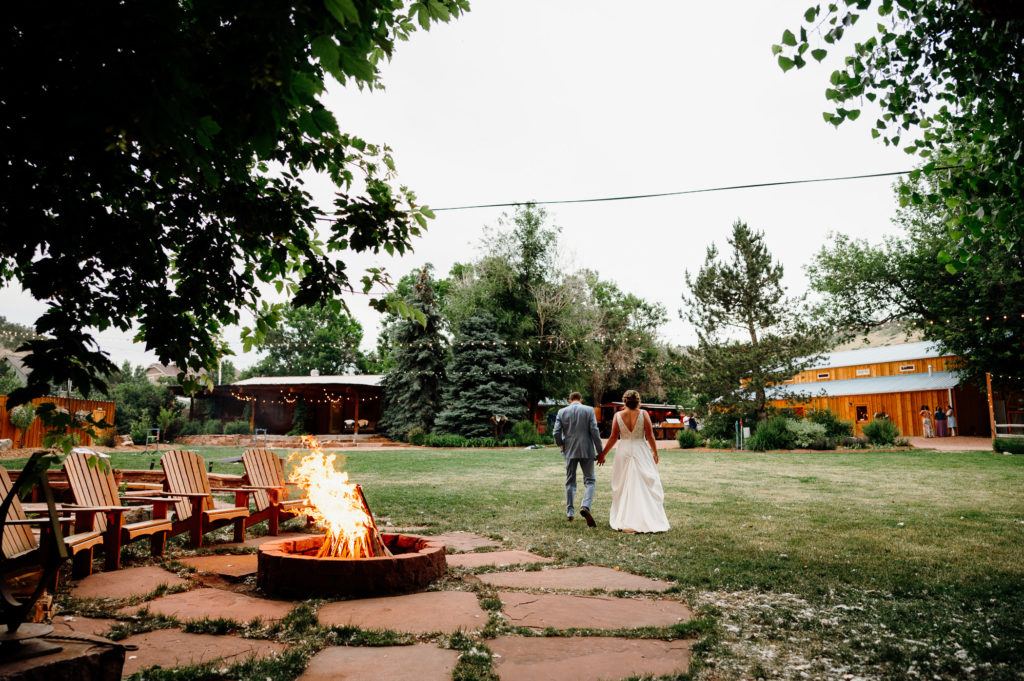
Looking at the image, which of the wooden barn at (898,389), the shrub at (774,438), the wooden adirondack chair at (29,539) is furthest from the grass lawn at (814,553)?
the wooden barn at (898,389)

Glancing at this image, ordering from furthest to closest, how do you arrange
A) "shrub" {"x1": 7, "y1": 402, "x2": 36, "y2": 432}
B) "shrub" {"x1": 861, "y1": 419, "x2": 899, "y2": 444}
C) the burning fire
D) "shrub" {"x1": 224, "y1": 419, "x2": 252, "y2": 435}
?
"shrub" {"x1": 224, "y1": 419, "x2": 252, "y2": 435} < "shrub" {"x1": 861, "y1": 419, "x2": 899, "y2": 444} < the burning fire < "shrub" {"x1": 7, "y1": 402, "x2": 36, "y2": 432}

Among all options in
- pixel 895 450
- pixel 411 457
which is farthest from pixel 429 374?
pixel 895 450

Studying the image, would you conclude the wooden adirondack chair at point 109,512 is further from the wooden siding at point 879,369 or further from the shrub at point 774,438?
the wooden siding at point 879,369

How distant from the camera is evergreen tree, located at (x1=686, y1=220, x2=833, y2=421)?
958 inches

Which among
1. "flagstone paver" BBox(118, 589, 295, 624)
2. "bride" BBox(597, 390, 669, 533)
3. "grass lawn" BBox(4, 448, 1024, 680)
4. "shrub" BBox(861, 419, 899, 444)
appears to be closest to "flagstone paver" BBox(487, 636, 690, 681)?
"grass lawn" BBox(4, 448, 1024, 680)

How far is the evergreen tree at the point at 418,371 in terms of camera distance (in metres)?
29.8

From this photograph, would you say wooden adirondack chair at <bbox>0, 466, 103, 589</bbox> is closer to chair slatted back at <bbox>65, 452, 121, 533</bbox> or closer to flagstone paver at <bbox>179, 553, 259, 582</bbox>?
chair slatted back at <bbox>65, 452, 121, 533</bbox>

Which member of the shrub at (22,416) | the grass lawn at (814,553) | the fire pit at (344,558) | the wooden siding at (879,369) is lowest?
the grass lawn at (814,553)

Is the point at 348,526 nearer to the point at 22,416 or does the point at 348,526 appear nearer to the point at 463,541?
the point at 463,541

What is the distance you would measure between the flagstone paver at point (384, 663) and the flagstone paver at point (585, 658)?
310 mm

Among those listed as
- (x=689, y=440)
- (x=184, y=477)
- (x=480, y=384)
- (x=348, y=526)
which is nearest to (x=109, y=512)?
(x=184, y=477)

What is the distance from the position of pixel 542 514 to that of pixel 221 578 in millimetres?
4552

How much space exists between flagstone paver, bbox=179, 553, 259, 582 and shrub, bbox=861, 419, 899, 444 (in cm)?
2302

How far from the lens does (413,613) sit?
13.1 ft
